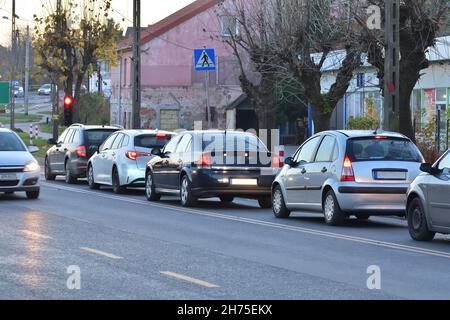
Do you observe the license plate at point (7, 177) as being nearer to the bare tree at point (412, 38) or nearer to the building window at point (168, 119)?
the bare tree at point (412, 38)

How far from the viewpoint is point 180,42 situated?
233 feet

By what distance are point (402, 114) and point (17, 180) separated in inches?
421

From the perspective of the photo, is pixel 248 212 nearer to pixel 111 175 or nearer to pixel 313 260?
pixel 111 175

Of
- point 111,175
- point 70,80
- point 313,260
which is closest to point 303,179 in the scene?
point 313,260

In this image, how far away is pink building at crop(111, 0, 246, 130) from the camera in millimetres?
70500

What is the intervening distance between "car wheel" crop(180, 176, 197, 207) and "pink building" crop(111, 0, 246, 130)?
4569 centimetres

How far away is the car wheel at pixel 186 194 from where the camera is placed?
2392 cm

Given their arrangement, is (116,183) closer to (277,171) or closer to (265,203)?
(265,203)


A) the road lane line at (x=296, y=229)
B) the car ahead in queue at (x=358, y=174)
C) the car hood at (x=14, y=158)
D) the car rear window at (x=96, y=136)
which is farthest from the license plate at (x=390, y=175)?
the car rear window at (x=96, y=136)

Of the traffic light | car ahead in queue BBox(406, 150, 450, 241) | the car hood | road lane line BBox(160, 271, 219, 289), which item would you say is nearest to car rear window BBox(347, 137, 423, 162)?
car ahead in queue BBox(406, 150, 450, 241)

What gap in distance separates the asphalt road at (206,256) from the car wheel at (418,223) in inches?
6.7

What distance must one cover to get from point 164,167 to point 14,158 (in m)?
3.08

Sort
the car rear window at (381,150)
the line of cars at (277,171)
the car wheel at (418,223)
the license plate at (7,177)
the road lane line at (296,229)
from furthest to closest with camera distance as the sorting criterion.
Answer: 1. the license plate at (7,177)
2. the car rear window at (381,150)
3. the line of cars at (277,171)
4. the car wheel at (418,223)
5. the road lane line at (296,229)

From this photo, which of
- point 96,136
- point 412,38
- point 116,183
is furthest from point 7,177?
point 412,38
